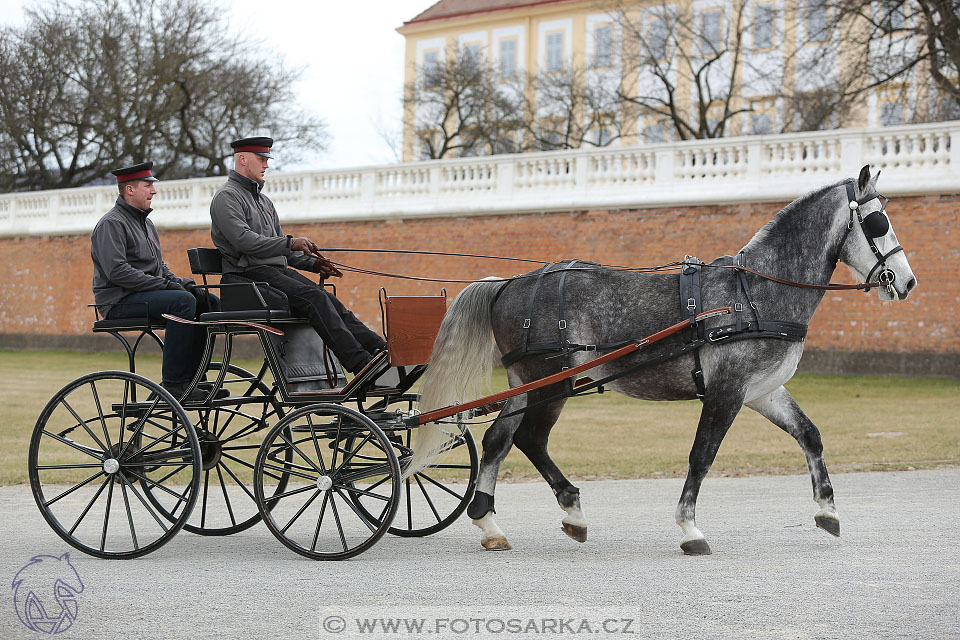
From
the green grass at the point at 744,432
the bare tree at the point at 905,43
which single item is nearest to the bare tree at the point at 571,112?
the bare tree at the point at 905,43

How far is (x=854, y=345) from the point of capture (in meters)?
17.8

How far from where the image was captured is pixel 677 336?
5.64 meters

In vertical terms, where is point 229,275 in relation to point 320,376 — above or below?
above

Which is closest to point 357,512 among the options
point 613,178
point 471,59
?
point 613,178

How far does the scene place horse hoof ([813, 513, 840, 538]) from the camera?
5703 mm

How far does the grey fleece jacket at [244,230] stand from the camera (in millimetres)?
5910

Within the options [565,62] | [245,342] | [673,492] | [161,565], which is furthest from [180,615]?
[565,62]

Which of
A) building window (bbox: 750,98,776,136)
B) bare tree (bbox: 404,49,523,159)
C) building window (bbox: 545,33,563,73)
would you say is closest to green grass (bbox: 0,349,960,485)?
building window (bbox: 750,98,776,136)

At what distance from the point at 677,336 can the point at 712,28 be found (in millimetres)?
32385

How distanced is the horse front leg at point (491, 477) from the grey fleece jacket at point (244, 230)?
A: 157 cm

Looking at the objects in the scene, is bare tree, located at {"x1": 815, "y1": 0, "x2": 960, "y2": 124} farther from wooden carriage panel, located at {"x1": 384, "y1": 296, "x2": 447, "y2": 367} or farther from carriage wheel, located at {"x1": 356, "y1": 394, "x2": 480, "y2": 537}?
wooden carriage panel, located at {"x1": 384, "y1": 296, "x2": 447, "y2": 367}

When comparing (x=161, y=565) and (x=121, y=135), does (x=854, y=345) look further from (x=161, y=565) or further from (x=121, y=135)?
(x=121, y=135)

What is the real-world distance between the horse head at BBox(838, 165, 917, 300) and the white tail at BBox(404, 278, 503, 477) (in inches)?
83.3

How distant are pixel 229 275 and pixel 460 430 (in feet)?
5.42
